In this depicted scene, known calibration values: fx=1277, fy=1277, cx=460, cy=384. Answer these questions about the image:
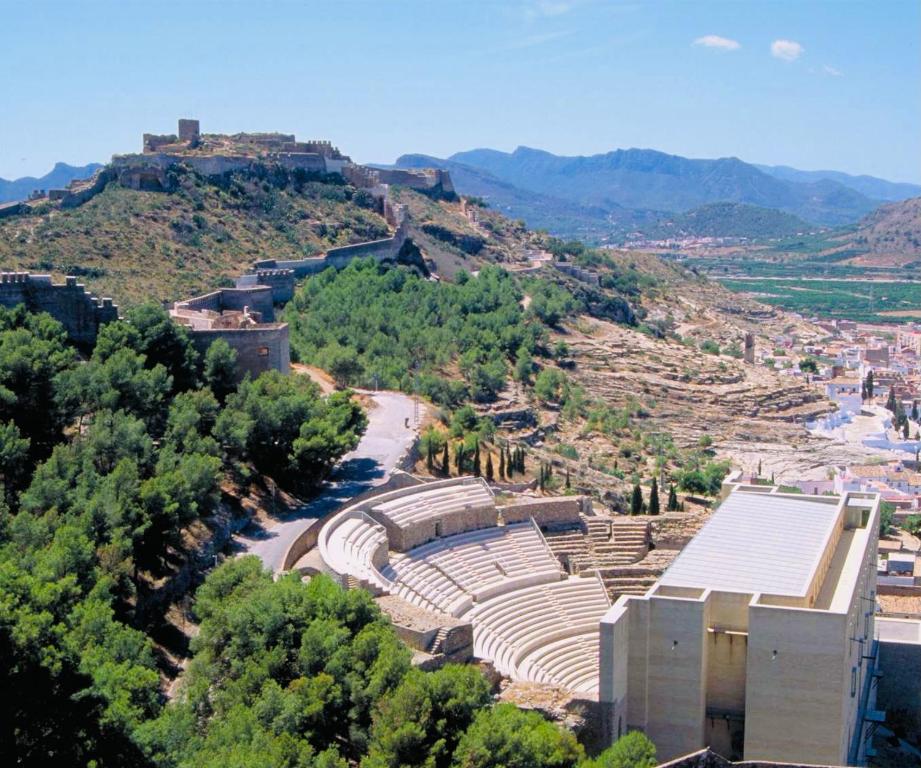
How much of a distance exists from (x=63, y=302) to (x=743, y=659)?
63.3 ft

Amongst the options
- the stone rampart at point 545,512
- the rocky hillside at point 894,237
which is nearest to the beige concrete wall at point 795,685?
the stone rampart at point 545,512

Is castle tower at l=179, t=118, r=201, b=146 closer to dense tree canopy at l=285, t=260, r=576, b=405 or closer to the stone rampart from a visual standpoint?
dense tree canopy at l=285, t=260, r=576, b=405

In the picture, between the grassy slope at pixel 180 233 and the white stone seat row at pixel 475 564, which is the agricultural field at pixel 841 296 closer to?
the grassy slope at pixel 180 233

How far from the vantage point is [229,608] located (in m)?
20.0

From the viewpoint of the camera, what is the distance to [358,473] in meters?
31.2

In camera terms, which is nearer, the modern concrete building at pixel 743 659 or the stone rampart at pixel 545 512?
the modern concrete building at pixel 743 659

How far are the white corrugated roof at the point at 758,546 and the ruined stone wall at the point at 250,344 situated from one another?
13854 millimetres

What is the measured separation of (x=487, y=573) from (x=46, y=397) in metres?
9.90

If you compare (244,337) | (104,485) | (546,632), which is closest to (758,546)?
(546,632)

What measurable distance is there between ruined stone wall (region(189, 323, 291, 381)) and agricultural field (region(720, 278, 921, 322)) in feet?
311

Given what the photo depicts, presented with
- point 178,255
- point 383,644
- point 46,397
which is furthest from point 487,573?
point 178,255

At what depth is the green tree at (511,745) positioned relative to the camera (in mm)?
16906

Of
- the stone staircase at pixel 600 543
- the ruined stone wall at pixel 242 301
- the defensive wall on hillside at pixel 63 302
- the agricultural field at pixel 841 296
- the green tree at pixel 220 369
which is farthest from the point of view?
the agricultural field at pixel 841 296

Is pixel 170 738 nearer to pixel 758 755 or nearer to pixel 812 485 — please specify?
pixel 758 755
